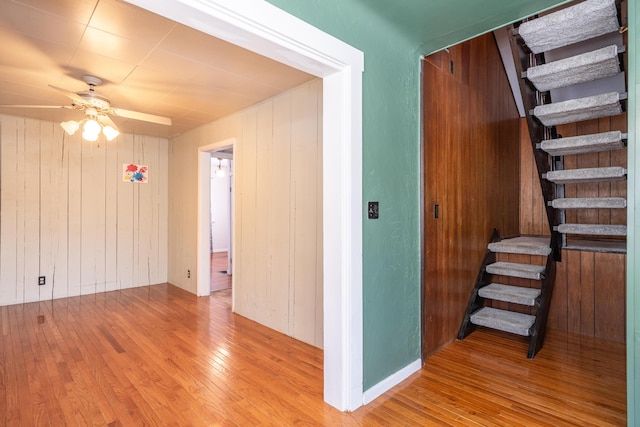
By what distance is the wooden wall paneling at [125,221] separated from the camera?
5.13 metres

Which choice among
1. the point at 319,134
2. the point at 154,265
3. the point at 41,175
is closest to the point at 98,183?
the point at 41,175

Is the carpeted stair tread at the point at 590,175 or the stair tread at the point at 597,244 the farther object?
the stair tread at the point at 597,244

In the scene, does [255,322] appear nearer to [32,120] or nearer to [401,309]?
[401,309]

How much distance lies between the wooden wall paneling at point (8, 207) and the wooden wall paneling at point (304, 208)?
374 cm

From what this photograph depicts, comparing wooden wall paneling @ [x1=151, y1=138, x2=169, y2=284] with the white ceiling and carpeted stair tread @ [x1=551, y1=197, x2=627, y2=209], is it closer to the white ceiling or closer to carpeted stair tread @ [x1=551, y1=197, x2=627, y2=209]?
the white ceiling

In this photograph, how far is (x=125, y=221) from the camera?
204 inches

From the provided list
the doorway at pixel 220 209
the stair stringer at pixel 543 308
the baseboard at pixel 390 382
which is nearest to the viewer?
the baseboard at pixel 390 382

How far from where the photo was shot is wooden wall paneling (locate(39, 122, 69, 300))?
4516 millimetres

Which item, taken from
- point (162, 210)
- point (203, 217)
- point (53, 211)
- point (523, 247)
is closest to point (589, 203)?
point (523, 247)

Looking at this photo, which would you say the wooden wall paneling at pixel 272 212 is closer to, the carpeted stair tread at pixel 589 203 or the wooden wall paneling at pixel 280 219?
the wooden wall paneling at pixel 280 219

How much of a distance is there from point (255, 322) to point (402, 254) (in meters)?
Result: 2.01

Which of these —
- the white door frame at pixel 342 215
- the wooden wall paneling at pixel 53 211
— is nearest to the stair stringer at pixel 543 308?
the white door frame at pixel 342 215

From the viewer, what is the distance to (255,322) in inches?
145

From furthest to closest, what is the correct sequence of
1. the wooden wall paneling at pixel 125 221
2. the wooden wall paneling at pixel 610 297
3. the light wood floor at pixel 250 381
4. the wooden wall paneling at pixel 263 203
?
the wooden wall paneling at pixel 125 221 → the wooden wall paneling at pixel 263 203 → the wooden wall paneling at pixel 610 297 → the light wood floor at pixel 250 381
